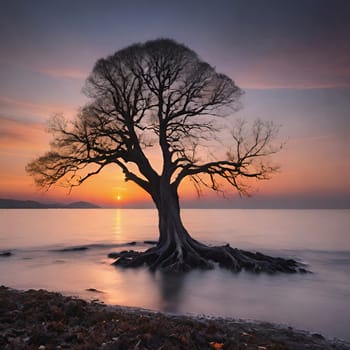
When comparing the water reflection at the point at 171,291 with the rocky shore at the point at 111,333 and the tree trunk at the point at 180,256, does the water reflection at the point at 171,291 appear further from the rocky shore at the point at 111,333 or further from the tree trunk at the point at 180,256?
the rocky shore at the point at 111,333

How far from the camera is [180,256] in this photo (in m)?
17.8

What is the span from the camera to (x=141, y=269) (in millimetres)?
17875

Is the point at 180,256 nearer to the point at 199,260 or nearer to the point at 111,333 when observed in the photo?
the point at 199,260

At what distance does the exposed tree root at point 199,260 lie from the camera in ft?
58.3

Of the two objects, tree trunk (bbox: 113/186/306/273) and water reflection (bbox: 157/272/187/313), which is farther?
tree trunk (bbox: 113/186/306/273)

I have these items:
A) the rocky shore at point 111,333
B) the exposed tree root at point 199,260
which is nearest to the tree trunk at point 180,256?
the exposed tree root at point 199,260

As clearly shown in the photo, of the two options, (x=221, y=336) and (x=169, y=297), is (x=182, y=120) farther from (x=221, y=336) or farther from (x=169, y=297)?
(x=221, y=336)

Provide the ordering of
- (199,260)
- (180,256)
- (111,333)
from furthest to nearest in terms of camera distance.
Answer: (199,260)
(180,256)
(111,333)

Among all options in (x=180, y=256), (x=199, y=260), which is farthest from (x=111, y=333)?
(x=199, y=260)

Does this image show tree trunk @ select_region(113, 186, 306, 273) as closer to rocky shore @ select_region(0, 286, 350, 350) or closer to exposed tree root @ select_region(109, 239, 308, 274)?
exposed tree root @ select_region(109, 239, 308, 274)

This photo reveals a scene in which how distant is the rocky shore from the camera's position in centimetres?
559

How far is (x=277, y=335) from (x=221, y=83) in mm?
14623

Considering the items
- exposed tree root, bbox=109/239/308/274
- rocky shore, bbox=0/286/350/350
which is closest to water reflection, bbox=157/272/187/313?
exposed tree root, bbox=109/239/308/274

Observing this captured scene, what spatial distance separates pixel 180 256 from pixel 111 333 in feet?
39.2
